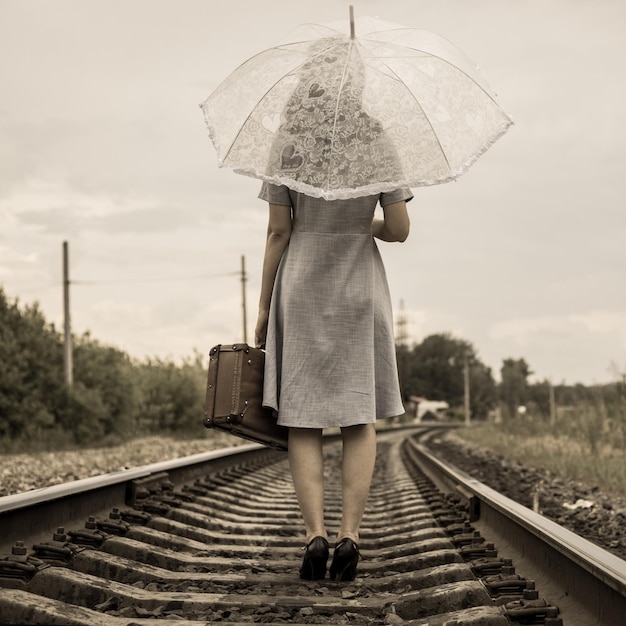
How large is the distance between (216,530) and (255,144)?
1.94 m

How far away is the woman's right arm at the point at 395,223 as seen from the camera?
342 centimetres

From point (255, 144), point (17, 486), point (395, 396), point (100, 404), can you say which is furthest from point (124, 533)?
point (100, 404)

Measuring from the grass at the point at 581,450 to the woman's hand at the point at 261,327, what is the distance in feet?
16.6

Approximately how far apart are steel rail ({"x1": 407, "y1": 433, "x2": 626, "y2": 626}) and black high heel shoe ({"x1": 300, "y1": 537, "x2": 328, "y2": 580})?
0.71m

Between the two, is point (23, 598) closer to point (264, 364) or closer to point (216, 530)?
point (264, 364)

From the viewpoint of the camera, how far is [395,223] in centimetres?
342

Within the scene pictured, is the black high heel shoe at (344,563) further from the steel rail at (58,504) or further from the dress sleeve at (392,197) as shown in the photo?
the dress sleeve at (392,197)

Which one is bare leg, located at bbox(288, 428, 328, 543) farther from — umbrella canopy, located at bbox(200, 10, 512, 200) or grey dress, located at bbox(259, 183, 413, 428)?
umbrella canopy, located at bbox(200, 10, 512, 200)

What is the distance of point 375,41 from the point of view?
11.8ft

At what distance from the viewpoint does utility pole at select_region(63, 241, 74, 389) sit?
23.2 m

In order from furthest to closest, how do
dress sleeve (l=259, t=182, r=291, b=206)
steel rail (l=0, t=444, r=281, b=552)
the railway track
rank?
dress sleeve (l=259, t=182, r=291, b=206)
steel rail (l=0, t=444, r=281, b=552)
the railway track

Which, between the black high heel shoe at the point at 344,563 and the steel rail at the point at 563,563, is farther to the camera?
the black high heel shoe at the point at 344,563

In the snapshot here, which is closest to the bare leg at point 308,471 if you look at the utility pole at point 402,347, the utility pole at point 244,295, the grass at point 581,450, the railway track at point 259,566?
the railway track at point 259,566

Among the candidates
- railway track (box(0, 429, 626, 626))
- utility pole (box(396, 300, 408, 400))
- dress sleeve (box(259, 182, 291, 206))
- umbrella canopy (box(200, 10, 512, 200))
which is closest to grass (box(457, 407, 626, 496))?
railway track (box(0, 429, 626, 626))
